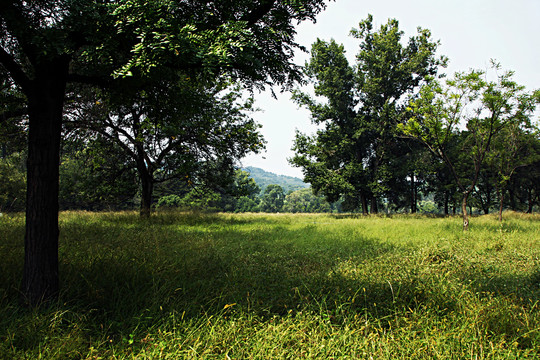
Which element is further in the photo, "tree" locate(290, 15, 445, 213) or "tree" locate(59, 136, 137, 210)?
"tree" locate(290, 15, 445, 213)

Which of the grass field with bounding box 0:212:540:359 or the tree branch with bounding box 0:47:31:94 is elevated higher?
the tree branch with bounding box 0:47:31:94

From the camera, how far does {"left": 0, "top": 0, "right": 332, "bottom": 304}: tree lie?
8.71ft

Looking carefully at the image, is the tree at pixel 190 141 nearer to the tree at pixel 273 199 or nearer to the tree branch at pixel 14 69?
the tree branch at pixel 14 69

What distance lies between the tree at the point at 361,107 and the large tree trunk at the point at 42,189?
2256 cm

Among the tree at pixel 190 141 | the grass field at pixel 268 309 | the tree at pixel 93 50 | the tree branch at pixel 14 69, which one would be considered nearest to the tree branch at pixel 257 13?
the tree at pixel 93 50

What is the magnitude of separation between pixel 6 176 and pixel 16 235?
21988 mm

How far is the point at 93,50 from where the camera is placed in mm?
2840

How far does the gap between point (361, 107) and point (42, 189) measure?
2918 cm

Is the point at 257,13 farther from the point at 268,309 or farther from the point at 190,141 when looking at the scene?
the point at 190,141

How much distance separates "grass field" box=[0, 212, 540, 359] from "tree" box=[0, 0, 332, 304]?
857 millimetres

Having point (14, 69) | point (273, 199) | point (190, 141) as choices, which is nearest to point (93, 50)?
point (14, 69)

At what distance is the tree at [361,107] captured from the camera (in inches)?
965

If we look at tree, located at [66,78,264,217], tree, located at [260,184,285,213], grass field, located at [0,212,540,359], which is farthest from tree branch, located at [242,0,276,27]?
tree, located at [260,184,285,213]

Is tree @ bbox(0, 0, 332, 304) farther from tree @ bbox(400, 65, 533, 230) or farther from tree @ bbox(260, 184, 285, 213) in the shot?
tree @ bbox(260, 184, 285, 213)
